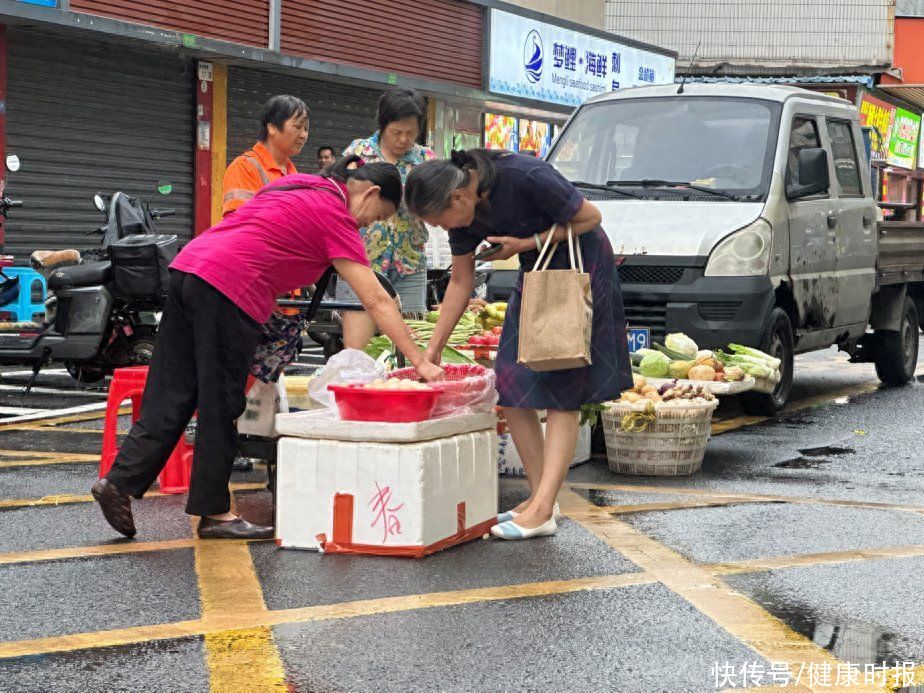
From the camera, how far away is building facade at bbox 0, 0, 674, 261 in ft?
47.0

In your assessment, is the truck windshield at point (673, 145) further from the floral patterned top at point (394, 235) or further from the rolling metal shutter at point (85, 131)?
the rolling metal shutter at point (85, 131)

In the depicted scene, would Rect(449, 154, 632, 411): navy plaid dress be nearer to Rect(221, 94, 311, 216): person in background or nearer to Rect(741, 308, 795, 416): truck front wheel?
Rect(221, 94, 311, 216): person in background

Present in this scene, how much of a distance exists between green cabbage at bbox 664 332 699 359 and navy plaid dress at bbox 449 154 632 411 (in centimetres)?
265

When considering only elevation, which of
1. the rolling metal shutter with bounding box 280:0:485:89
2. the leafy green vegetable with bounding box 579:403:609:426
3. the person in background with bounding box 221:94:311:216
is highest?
the rolling metal shutter with bounding box 280:0:485:89

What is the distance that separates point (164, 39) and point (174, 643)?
11.7 m

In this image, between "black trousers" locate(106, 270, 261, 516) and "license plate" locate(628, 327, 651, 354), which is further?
"license plate" locate(628, 327, 651, 354)

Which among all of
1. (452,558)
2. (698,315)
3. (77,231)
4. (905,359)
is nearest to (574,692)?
(452,558)

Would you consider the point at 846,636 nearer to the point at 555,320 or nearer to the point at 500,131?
the point at 555,320

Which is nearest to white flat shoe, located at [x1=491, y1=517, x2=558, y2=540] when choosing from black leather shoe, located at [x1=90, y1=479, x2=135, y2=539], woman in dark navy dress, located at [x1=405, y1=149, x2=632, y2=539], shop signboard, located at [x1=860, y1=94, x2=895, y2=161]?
woman in dark navy dress, located at [x1=405, y1=149, x2=632, y2=539]

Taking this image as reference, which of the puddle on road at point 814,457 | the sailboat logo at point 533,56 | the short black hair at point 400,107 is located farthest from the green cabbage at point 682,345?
the sailboat logo at point 533,56

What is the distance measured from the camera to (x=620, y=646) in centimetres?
432

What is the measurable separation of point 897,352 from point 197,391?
320 inches

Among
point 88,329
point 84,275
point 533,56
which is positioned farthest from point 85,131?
point 533,56

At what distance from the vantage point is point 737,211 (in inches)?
369
